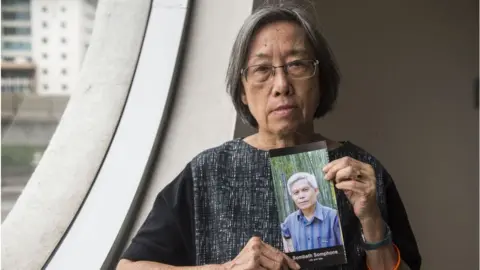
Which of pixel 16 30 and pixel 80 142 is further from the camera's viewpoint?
pixel 16 30

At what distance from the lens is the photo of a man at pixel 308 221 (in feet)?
3.03

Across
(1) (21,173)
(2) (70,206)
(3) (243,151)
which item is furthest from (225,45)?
(1) (21,173)

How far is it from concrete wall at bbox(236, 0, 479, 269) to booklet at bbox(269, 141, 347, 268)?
0.83 metres

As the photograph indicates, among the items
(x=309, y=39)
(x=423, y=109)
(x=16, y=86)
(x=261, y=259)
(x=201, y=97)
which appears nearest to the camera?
(x=261, y=259)

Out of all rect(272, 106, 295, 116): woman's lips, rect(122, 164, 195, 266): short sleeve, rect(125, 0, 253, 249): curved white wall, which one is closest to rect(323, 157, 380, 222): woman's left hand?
rect(272, 106, 295, 116): woman's lips

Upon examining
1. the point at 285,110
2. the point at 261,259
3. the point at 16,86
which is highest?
the point at 16,86

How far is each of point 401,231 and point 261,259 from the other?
0.32 meters

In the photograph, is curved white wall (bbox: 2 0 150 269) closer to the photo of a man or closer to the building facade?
the building facade

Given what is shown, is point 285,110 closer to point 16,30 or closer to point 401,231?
point 401,231

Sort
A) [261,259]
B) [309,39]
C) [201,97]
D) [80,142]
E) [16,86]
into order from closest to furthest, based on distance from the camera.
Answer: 1. [261,259]
2. [309,39]
3. [201,97]
4. [80,142]
5. [16,86]

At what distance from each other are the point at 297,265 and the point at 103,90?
1.20m

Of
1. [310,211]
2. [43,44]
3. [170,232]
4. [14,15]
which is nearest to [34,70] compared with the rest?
[43,44]

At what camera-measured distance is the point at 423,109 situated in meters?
1.81

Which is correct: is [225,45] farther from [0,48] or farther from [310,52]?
[0,48]
